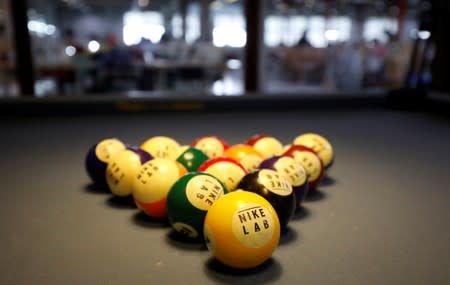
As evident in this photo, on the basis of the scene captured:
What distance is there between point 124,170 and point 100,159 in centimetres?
29

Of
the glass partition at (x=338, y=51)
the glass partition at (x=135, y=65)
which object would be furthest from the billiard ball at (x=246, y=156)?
the glass partition at (x=135, y=65)

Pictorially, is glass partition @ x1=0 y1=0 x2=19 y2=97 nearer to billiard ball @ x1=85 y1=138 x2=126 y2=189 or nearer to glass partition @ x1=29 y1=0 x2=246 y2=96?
glass partition @ x1=29 y1=0 x2=246 y2=96

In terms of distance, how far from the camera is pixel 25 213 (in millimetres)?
1886

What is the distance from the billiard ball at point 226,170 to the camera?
1832mm

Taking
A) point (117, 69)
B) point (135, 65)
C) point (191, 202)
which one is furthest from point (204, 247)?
point (135, 65)

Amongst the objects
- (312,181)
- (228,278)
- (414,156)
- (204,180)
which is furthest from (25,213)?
(414,156)

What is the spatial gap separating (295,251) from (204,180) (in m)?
0.41

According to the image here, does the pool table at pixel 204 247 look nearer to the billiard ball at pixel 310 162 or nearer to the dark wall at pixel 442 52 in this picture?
the billiard ball at pixel 310 162

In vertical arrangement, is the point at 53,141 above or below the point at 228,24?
below

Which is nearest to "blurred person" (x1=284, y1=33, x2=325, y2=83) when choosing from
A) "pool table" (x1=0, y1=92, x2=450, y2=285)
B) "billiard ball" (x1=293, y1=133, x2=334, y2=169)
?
"pool table" (x1=0, y1=92, x2=450, y2=285)

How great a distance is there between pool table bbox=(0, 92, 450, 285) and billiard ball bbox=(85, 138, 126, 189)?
2.7 inches

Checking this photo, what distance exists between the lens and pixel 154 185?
1.77 meters

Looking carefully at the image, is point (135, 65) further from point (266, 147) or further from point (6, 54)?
point (266, 147)

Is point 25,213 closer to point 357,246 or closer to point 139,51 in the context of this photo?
point 357,246
